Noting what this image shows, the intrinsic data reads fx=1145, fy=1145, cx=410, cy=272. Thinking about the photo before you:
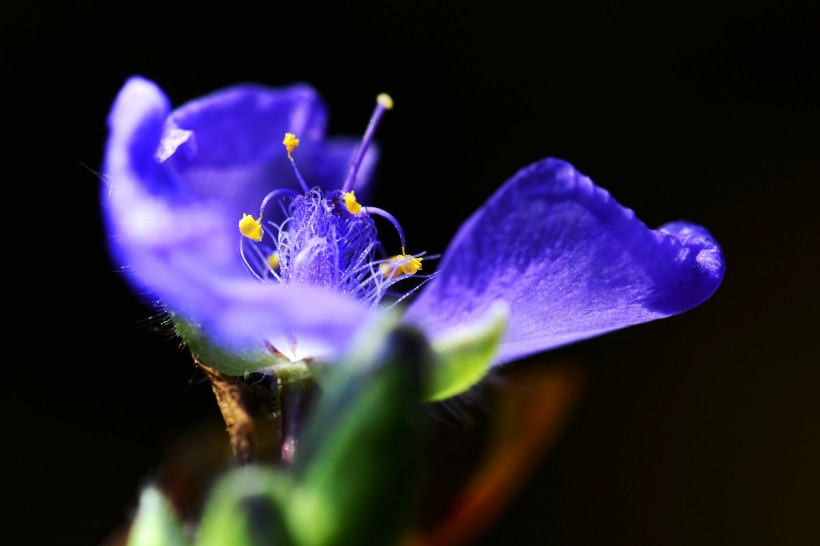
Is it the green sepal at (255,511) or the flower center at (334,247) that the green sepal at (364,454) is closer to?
the green sepal at (255,511)

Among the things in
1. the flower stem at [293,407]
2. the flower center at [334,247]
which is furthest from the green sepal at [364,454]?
the flower center at [334,247]

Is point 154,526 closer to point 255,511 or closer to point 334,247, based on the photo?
point 255,511

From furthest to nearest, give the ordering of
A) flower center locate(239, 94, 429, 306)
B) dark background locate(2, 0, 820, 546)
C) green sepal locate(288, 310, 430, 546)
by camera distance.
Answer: dark background locate(2, 0, 820, 546) < flower center locate(239, 94, 429, 306) < green sepal locate(288, 310, 430, 546)

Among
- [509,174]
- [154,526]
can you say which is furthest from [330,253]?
[509,174]

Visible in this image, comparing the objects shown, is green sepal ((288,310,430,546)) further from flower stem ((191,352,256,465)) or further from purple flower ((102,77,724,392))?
flower stem ((191,352,256,465))

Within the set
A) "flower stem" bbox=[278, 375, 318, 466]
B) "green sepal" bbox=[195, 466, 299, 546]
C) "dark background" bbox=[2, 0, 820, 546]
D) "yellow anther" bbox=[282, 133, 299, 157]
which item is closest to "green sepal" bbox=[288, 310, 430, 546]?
"green sepal" bbox=[195, 466, 299, 546]
